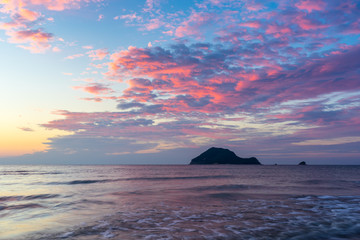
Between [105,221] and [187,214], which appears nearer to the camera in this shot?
[105,221]

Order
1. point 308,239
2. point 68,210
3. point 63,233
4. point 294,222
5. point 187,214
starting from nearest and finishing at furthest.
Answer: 1. point 308,239
2. point 63,233
3. point 294,222
4. point 187,214
5. point 68,210

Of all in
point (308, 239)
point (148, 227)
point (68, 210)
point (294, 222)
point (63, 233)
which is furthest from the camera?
point (68, 210)

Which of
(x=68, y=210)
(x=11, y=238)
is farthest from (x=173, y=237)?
(x=68, y=210)

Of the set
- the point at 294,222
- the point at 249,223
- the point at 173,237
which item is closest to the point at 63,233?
the point at 173,237

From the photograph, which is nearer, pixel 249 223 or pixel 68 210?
pixel 249 223

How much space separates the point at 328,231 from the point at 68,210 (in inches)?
645

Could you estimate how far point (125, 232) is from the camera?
1111 centimetres

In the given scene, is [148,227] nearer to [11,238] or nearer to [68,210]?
[11,238]

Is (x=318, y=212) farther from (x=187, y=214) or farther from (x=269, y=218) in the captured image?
(x=187, y=214)

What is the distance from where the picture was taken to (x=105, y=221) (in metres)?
13.2

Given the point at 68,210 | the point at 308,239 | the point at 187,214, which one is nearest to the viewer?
the point at 308,239

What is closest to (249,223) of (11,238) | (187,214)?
(187,214)

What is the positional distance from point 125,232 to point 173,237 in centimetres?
250

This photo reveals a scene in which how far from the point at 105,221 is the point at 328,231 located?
1183 cm
